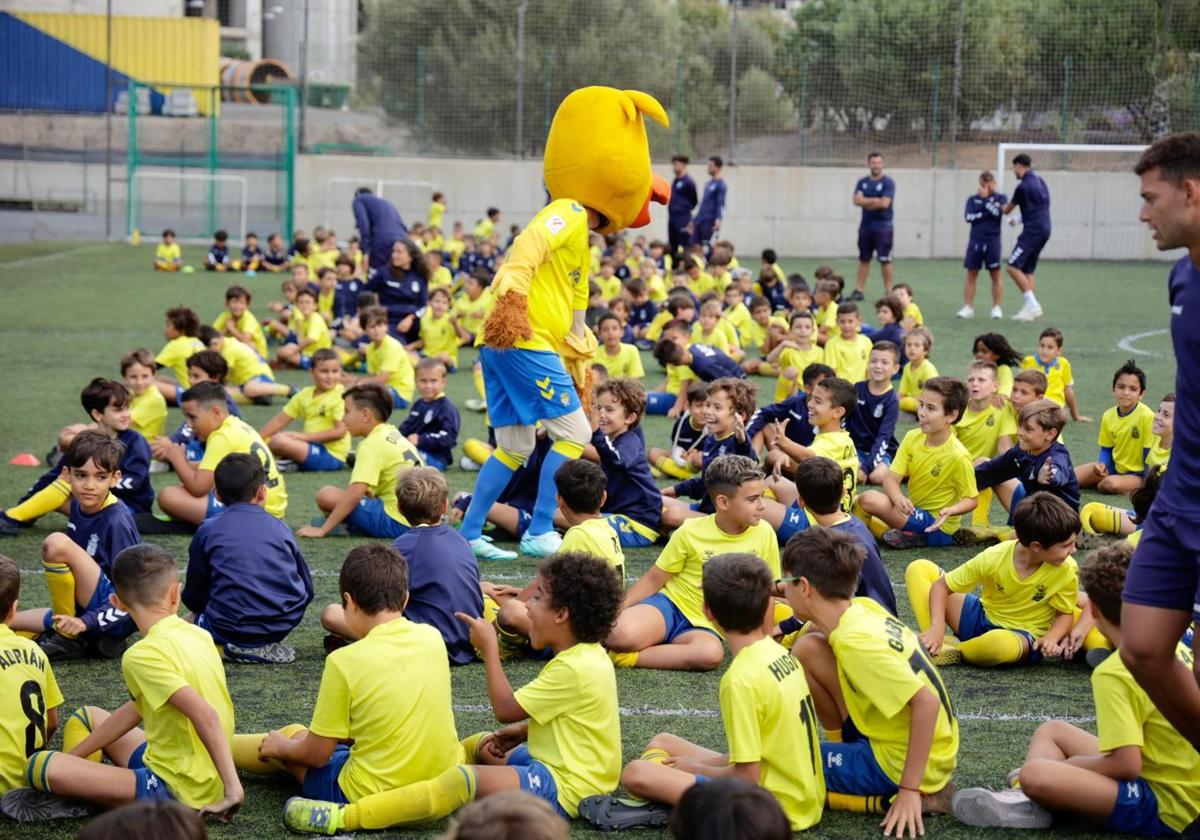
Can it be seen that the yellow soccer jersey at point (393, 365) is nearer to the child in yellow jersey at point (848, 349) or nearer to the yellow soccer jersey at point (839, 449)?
the child in yellow jersey at point (848, 349)

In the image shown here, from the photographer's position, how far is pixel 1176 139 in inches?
150

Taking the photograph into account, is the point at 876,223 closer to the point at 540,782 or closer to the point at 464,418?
the point at 464,418

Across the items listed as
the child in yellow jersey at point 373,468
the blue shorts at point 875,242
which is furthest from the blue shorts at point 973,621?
the blue shorts at point 875,242

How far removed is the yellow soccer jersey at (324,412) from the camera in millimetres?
10234

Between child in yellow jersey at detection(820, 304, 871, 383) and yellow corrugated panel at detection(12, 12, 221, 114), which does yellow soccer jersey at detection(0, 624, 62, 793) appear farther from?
yellow corrugated panel at detection(12, 12, 221, 114)

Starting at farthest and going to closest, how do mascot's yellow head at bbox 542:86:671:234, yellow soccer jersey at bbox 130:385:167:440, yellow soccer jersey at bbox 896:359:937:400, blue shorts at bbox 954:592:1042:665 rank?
yellow soccer jersey at bbox 896:359:937:400, yellow soccer jersey at bbox 130:385:167:440, mascot's yellow head at bbox 542:86:671:234, blue shorts at bbox 954:592:1042:665

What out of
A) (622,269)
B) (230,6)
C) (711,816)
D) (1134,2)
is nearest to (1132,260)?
(1134,2)

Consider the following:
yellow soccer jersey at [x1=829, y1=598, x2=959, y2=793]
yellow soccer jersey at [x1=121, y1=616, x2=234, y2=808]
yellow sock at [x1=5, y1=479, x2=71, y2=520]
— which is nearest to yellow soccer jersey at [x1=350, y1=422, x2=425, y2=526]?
yellow sock at [x1=5, y1=479, x2=71, y2=520]

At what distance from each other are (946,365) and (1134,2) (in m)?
18.2

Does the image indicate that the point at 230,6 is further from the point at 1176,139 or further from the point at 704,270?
the point at 1176,139

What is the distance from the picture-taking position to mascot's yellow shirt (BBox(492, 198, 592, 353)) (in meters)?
7.39

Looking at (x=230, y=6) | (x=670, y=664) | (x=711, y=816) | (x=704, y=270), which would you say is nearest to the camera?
(x=711, y=816)

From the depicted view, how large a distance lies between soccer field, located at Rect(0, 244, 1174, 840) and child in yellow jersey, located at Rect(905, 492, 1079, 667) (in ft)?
0.34

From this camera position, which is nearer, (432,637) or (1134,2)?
(432,637)
